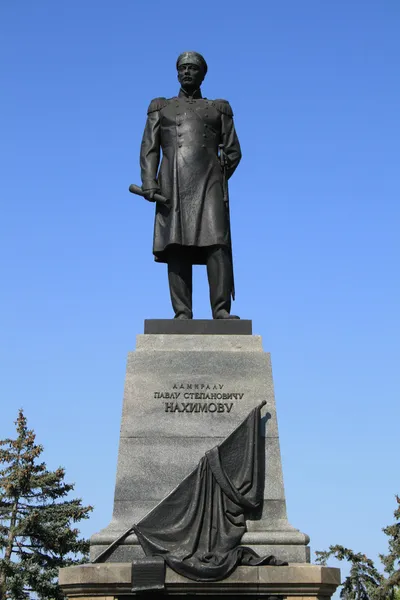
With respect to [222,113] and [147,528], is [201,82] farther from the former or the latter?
[147,528]

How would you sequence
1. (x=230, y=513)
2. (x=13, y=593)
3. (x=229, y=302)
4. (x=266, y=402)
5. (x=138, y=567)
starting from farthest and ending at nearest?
(x=13, y=593)
(x=229, y=302)
(x=266, y=402)
(x=230, y=513)
(x=138, y=567)

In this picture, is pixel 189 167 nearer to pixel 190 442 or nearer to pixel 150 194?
pixel 150 194

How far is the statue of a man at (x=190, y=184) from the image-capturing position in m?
12.4

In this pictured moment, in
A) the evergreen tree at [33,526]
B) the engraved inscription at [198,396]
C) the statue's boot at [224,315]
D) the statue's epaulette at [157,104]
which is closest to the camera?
the engraved inscription at [198,396]

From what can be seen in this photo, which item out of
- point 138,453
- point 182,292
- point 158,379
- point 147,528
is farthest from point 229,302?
point 147,528

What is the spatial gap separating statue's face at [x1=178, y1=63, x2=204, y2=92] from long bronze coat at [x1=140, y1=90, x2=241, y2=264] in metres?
0.19

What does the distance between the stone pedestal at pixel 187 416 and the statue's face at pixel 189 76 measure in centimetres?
338

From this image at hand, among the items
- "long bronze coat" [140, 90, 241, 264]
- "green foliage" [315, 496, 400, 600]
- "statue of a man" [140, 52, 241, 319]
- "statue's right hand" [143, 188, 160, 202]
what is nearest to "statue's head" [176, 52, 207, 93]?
"statue of a man" [140, 52, 241, 319]

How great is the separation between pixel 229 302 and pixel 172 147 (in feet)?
7.28

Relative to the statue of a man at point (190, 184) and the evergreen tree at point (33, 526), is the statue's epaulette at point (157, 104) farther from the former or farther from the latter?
the evergreen tree at point (33, 526)

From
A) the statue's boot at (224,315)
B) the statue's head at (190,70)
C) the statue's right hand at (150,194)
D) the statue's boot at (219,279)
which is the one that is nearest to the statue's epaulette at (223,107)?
the statue's head at (190,70)

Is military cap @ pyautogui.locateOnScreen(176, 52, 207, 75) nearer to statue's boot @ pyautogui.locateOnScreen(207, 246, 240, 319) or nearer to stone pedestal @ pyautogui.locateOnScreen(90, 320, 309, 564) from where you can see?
statue's boot @ pyautogui.locateOnScreen(207, 246, 240, 319)

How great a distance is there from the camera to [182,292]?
12508mm

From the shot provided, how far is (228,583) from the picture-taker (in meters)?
9.86
